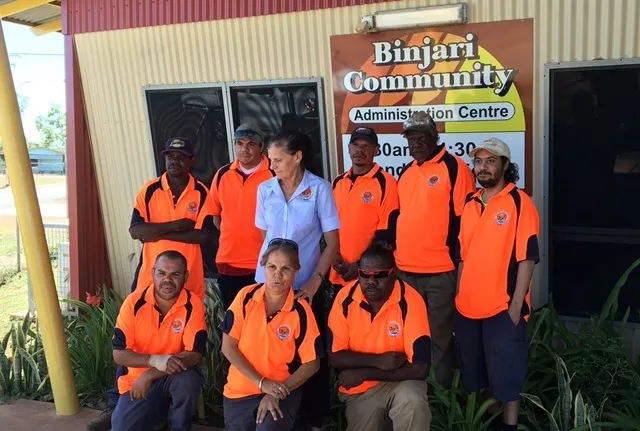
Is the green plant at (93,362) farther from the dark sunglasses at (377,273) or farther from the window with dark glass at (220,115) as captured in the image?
the dark sunglasses at (377,273)

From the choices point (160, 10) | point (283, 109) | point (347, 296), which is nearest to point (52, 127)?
point (160, 10)

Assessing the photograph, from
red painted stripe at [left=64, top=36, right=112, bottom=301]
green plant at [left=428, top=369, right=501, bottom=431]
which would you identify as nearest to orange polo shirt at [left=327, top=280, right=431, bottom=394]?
green plant at [left=428, top=369, right=501, bottom=431]

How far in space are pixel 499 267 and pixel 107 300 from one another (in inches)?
146

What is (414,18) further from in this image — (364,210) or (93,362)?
(93,362)

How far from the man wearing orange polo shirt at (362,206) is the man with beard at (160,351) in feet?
3.28

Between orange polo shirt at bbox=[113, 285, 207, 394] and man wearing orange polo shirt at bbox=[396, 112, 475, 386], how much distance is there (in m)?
1.42

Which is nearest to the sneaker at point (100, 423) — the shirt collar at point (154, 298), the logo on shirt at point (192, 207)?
the shirt collar at point (154, 298)

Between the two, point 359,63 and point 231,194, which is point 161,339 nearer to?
point 231,194

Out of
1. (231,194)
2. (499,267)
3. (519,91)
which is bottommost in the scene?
(499,267)

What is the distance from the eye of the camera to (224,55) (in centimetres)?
573

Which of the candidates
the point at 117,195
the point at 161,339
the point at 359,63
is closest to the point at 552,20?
the point at 359,63

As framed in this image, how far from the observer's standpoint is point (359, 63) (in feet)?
17.1

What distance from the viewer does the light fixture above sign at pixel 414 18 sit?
15.6ft

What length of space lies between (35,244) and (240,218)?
4.51ft
